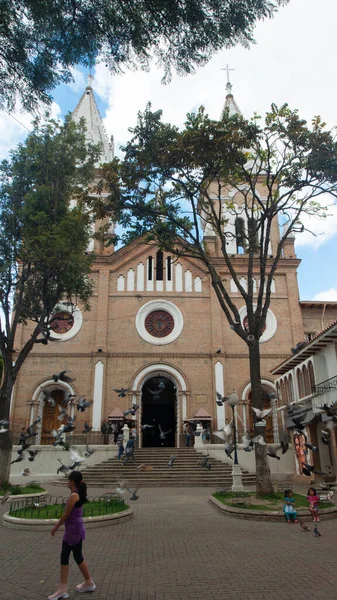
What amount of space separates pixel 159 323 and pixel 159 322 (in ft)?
A: 0.23

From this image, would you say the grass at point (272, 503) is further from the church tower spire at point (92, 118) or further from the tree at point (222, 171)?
the church tower spire at point (92, 118)

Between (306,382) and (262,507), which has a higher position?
(306,382)

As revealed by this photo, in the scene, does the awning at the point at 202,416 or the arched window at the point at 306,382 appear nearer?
the arched window at the point at 306,382

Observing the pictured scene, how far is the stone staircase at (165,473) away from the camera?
1875 cm

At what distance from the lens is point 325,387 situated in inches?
713

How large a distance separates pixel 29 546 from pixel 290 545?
4731 millimetres

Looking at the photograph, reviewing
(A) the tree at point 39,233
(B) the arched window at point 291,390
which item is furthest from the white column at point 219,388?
(A) the tree at point 39,233

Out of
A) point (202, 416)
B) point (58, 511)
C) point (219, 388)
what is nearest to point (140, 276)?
point (219, 388)

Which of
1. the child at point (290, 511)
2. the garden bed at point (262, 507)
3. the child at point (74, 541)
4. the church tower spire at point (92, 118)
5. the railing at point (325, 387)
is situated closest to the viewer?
the child at point (74, 541)

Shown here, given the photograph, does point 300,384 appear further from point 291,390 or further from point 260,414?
point 260,414

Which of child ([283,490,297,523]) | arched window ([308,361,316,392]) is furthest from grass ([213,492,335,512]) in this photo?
arched window ([308,361,316,392])

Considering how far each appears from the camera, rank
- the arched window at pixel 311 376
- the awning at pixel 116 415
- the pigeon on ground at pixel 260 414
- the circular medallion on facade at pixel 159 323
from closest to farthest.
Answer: the pigeon on ground at pixel 260 414 → the arched window at pixel 311 376 → the awning at pixel 116 415 → the circular medallion on facade at pixel 159 323

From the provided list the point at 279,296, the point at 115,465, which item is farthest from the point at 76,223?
the point at 279,296

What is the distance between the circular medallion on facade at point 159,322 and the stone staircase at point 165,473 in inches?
298
